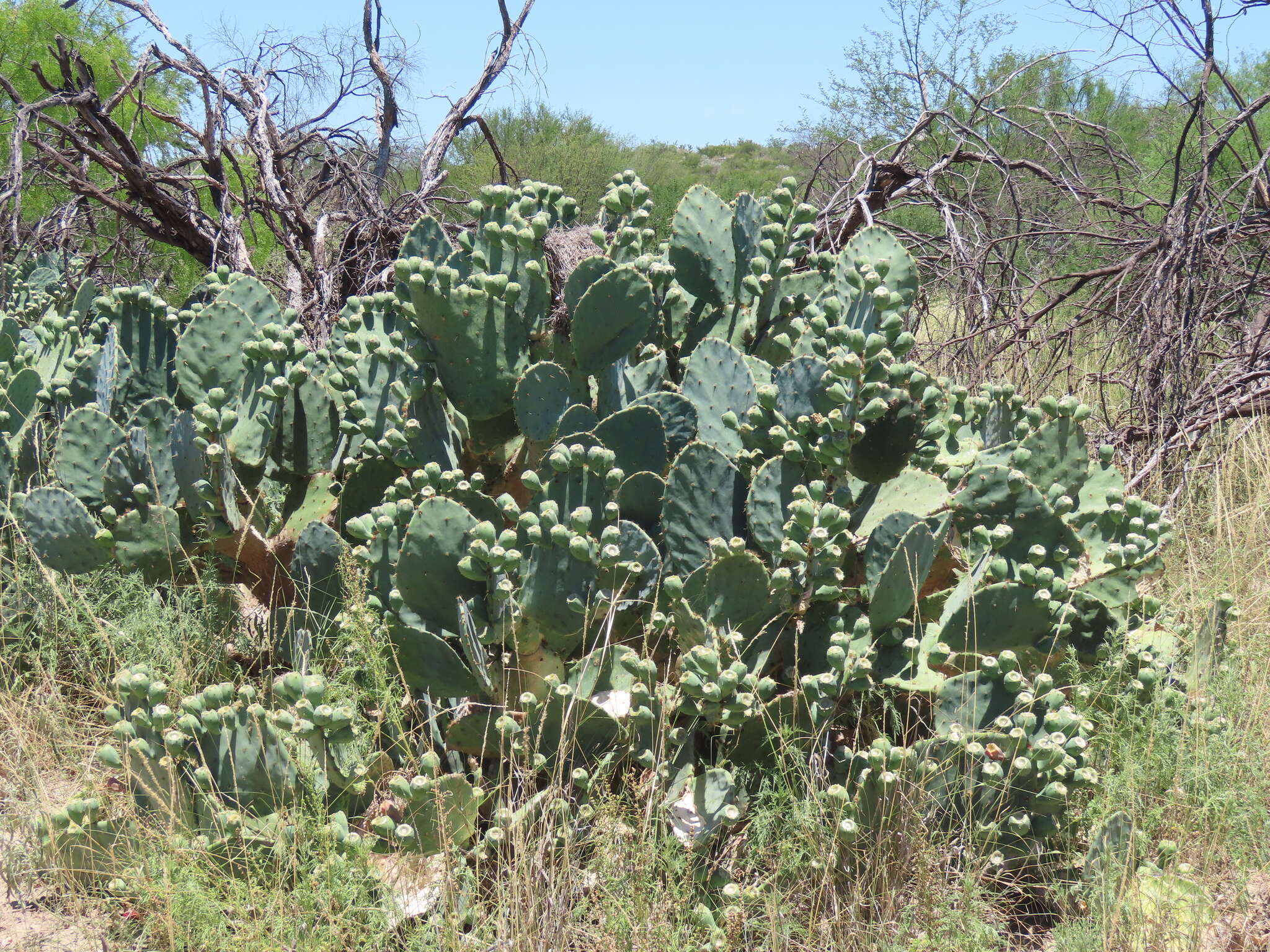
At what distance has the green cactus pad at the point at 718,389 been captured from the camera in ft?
9.16

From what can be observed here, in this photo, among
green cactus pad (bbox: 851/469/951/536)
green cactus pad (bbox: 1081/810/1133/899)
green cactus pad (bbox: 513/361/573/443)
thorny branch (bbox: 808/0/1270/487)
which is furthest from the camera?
thorny branch (bbox: 808/0/1270/487)

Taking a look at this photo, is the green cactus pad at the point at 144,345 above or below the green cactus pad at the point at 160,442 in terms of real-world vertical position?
above

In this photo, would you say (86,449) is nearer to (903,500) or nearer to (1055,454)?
(903,500)

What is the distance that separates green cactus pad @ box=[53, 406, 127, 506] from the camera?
10.1 feet

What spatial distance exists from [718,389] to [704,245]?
0.64 metres

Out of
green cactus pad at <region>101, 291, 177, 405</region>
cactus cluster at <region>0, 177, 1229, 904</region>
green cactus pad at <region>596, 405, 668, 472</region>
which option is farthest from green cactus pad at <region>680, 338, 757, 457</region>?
green cactus pad at <region>101, 291, 177, 405</region>

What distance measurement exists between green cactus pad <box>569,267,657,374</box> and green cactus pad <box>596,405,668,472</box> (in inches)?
11.7

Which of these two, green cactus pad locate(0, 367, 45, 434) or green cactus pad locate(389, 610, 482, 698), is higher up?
Answer: green cactus pad locate(0, 367, 45, 434)

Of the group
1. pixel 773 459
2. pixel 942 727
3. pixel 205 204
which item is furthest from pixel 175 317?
pixel 205 204

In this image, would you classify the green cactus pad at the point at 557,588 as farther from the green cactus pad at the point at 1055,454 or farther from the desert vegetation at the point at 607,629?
the green cactus pad at the point at 1055,454

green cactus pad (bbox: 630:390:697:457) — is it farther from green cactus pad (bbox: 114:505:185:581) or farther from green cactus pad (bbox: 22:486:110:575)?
green cactus pad (bbox: 22:486:110:575)

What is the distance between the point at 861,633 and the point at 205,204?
6.85m

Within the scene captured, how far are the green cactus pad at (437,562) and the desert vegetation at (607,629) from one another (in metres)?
0.01

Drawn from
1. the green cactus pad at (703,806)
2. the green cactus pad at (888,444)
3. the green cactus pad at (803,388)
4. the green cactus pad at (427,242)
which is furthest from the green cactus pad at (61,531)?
the green cactus pad at (888,444)
